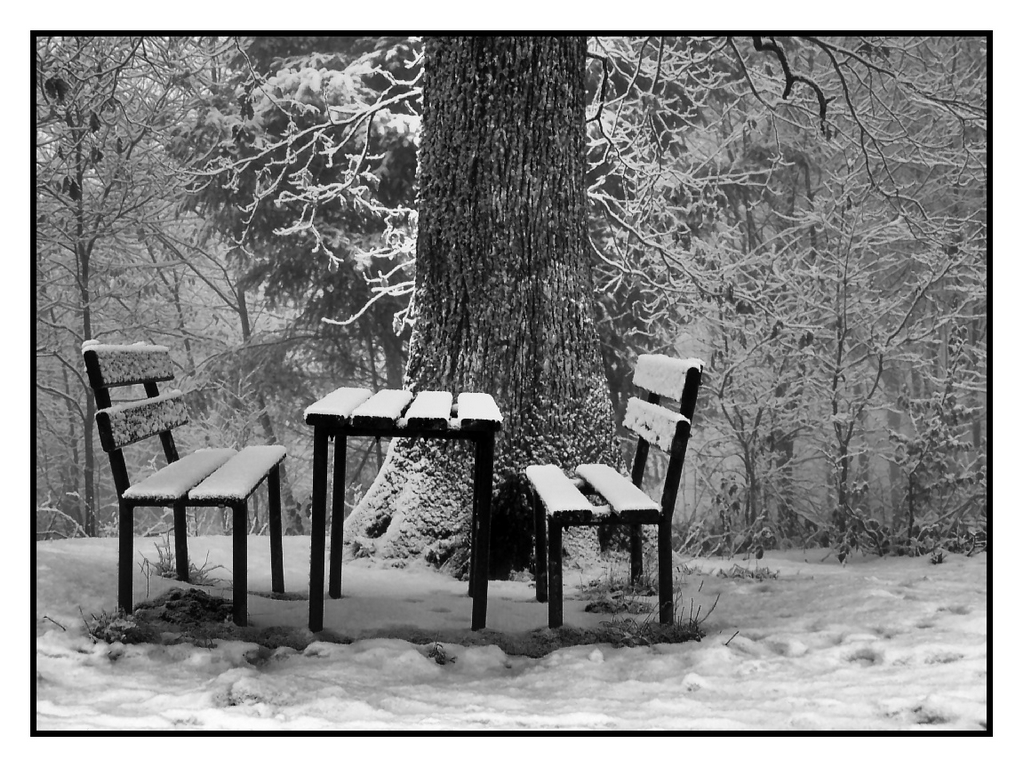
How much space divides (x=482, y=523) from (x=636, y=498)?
0.59 m

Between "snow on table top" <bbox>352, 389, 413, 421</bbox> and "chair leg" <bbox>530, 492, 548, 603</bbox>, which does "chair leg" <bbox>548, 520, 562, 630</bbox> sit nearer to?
"chair leg" <bbox>530, 492, 548, 603</bbox>

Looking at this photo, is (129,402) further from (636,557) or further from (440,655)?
(636,557)

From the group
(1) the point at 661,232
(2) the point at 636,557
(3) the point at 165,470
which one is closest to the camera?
(3) the point at 165,470

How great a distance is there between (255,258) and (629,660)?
8.25 metres

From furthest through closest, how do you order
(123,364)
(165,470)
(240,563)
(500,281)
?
(500,281), (123,364), (165,470), (240,563)

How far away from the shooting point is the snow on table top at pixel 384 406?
3002 mm

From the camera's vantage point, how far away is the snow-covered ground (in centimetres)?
252

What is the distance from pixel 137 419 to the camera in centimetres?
340

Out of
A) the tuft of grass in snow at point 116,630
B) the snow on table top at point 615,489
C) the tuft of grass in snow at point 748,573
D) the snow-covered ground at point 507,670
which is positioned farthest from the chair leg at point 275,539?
Answer: the tuft of grass in snow at point 748,573

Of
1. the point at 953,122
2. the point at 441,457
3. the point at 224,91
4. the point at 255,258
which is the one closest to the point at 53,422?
the point at 255,258

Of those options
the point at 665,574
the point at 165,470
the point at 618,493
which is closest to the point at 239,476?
the point at 165,470

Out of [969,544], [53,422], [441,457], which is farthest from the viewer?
[53,422]

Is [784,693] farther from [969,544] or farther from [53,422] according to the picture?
[53,422]

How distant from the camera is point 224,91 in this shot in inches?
373
